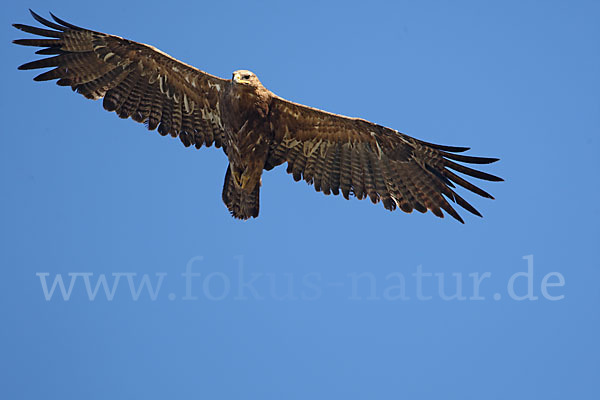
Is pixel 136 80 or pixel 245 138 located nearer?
pixel 245 138

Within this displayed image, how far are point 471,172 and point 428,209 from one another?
2.63 ft

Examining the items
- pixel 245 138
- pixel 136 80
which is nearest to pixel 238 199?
pixel 245 138

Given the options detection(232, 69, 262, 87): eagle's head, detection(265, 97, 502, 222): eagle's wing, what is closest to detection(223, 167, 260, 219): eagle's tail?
detection(265, 97, 502, 222): eagle's wing

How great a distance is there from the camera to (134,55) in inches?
520

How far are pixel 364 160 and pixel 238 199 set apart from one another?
173 centimetres

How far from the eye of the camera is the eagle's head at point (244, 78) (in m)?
12.4

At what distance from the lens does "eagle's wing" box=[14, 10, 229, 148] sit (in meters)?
13.0

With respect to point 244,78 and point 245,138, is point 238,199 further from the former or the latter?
point 244,78

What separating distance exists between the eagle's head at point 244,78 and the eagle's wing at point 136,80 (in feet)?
1.70

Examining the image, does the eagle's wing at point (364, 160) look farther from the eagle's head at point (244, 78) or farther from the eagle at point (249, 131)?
the eagle's head at point (244, 78)

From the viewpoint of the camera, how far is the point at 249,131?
12719 millimetres

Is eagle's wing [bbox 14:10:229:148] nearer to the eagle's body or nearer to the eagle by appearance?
the eagle

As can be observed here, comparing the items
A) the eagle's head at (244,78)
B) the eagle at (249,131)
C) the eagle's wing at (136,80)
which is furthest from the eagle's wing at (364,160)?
the eagle's wing at (136,80)

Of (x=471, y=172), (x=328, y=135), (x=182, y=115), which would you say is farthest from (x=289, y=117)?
(x=471, y=172)
